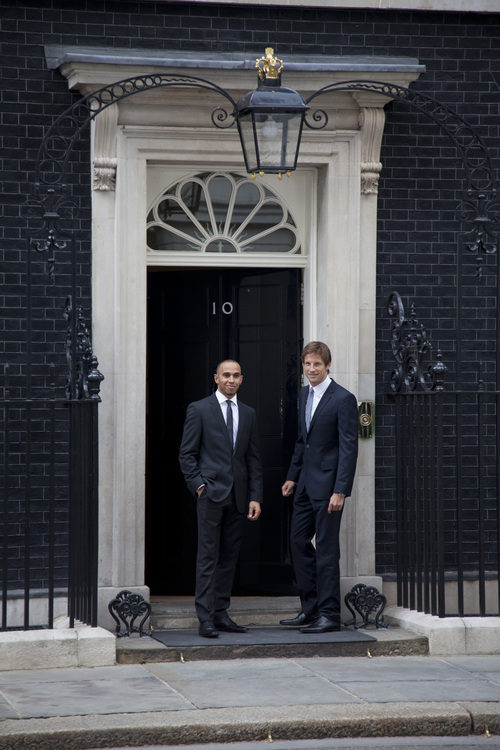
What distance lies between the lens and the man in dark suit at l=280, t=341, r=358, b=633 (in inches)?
368

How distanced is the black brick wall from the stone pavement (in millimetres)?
2015

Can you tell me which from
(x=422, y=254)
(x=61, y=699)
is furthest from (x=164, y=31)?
(x=61, y=699)

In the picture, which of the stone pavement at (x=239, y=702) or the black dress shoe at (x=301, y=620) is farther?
the black dress shoe at (x=301, y=620)

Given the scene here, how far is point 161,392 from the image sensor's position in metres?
10.8

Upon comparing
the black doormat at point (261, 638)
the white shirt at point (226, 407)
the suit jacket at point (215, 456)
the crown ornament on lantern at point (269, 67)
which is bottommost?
the black doormat at point (261, 638)

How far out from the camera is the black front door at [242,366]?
10.5 m

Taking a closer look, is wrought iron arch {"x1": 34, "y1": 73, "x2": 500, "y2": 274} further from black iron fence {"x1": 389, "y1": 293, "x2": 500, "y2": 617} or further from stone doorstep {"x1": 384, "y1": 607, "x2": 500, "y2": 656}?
stone doorstep {"x1": 384, "y1": 607, "x2": 500, "y2": 656}

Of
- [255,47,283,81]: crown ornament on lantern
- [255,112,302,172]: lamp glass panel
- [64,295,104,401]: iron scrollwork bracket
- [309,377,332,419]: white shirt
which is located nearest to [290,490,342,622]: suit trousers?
[309,377,332,419]: white shirt

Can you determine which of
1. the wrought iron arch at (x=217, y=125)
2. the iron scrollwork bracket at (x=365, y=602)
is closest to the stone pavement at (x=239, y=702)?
the iron scrollwork bracket at (x=365, y=602)

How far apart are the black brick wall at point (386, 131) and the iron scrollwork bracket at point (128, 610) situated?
1691 mm

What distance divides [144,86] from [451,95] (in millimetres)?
2509

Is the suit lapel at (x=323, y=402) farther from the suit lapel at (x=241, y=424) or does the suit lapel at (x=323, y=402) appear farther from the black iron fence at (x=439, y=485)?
the black iron fence at (x=439, y=485)

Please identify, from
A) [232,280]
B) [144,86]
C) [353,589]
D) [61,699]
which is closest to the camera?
[61,699]

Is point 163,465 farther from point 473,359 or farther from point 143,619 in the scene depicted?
point 473,359
